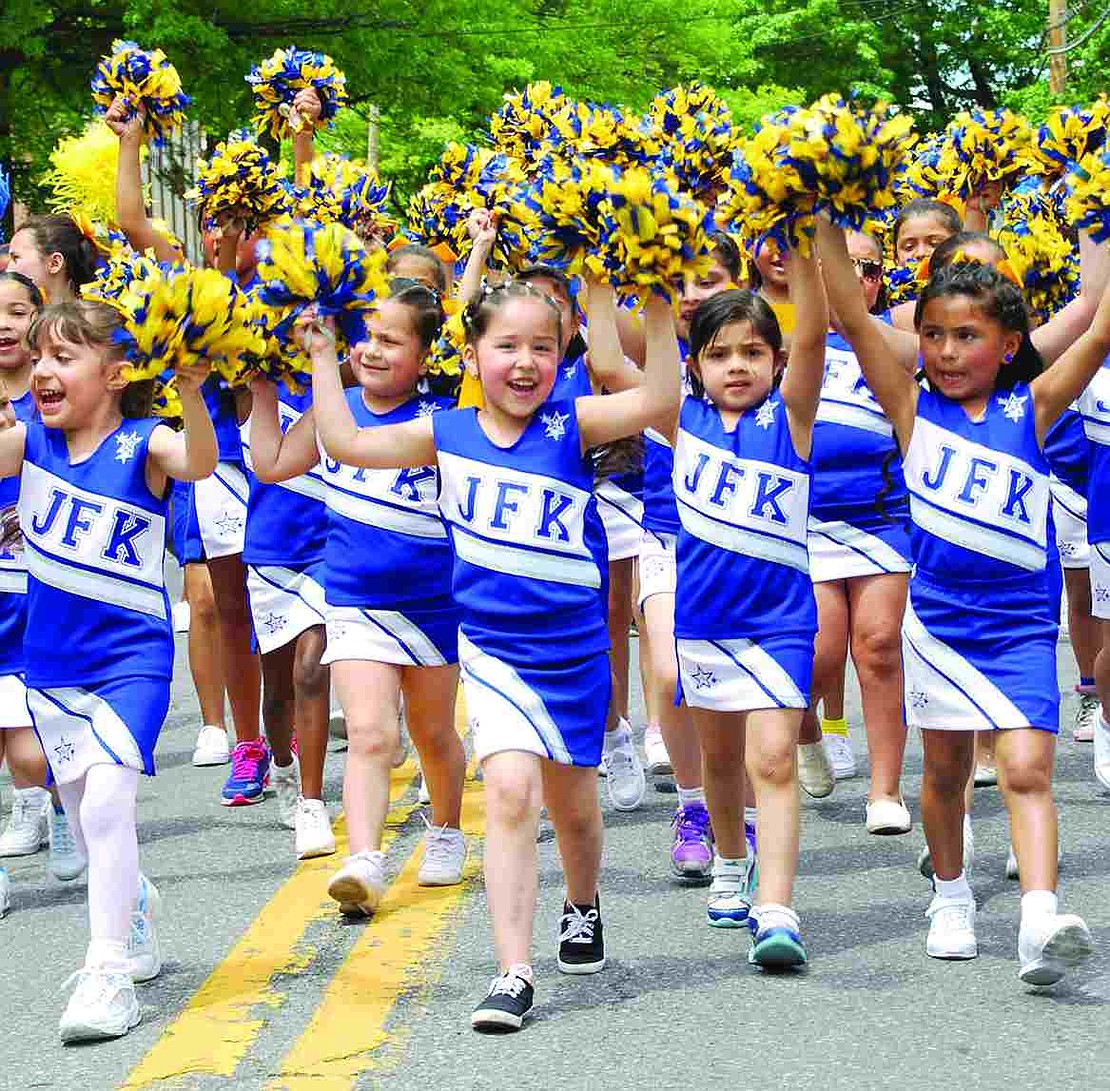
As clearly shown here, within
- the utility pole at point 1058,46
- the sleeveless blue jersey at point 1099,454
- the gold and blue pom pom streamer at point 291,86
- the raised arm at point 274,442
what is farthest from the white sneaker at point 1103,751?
the utility pole at point 1058,46

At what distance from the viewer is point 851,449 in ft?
22.8

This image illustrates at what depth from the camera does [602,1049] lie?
15.3 ft

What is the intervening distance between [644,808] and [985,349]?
2614 millimetres

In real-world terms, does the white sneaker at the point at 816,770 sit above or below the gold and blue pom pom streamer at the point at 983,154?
below

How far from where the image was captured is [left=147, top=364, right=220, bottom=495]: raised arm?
525 cm

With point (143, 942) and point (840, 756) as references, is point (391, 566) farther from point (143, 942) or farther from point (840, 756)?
point (840, 756)

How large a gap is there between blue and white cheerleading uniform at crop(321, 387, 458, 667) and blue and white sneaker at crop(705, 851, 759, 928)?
110 centimetres

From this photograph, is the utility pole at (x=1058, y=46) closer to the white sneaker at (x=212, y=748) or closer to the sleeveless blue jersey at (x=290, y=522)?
the white sneaker at (x=212, y=748)

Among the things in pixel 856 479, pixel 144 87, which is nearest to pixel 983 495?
pixel 856 479

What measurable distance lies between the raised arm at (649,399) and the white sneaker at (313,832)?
2.02 meters

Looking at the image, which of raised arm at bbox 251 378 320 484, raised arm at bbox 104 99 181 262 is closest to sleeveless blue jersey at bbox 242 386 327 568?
raised arm at bbox 104 99 181 262

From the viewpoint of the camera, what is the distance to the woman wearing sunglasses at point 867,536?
692 centimetres

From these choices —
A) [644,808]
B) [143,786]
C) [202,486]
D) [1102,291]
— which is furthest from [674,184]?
[143,786]

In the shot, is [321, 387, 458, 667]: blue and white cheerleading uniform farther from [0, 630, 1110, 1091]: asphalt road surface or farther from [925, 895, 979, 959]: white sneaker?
[925, 895, 979, 959]: white sneaker
